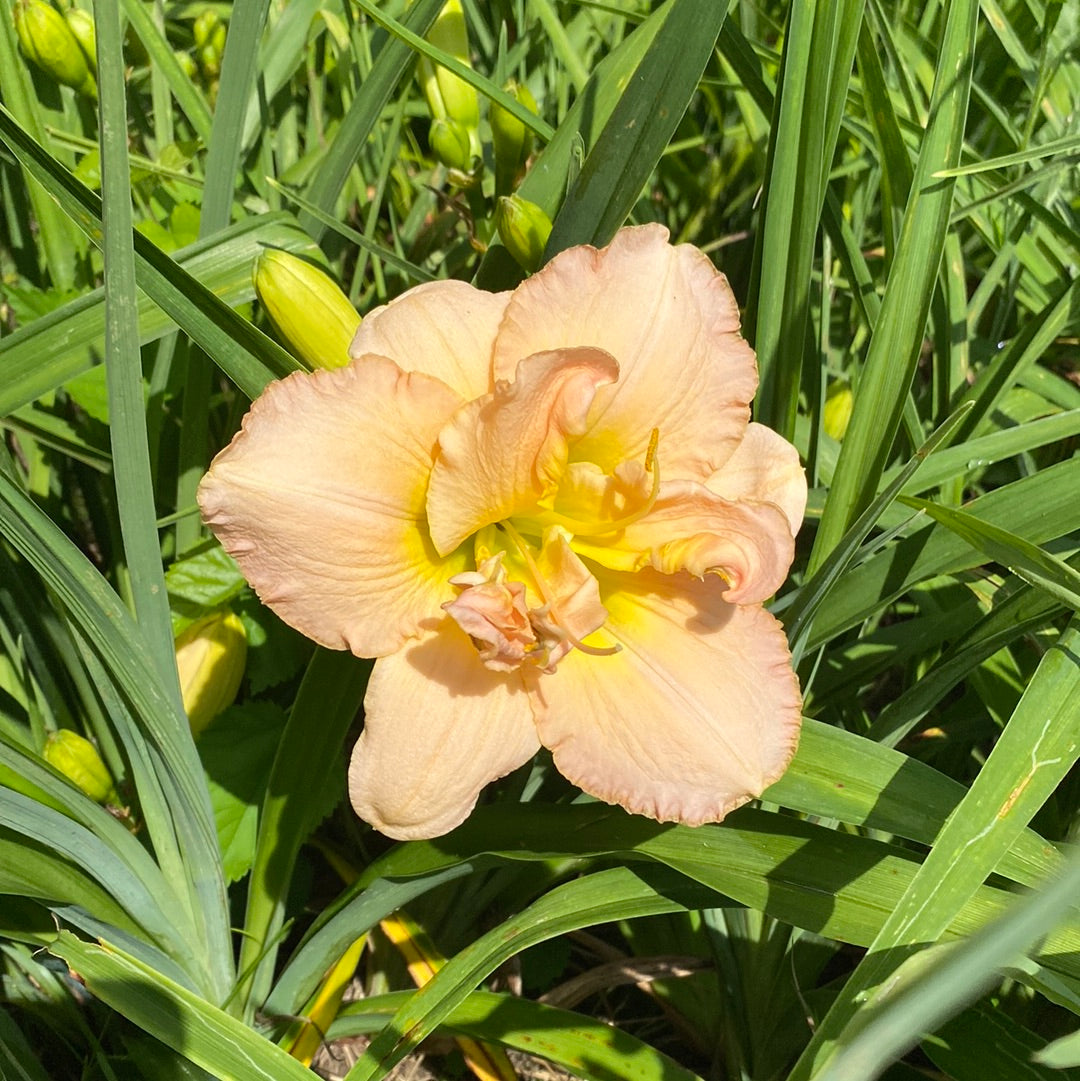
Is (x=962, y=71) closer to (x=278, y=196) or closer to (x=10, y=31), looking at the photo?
(x=278, y=196)

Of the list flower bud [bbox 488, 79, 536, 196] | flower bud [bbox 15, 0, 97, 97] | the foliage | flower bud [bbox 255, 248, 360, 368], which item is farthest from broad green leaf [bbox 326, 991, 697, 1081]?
flower bud [bbox 15, 0, 97, 97]

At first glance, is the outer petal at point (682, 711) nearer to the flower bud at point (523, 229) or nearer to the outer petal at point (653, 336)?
the outer petal at point (653, 336)

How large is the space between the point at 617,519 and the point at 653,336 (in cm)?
15

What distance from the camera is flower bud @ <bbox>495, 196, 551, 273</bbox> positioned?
2.75 feet

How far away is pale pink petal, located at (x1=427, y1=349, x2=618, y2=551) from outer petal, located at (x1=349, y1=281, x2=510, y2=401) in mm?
61

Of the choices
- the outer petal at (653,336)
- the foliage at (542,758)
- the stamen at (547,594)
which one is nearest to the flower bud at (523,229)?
the foliage at (542,758)

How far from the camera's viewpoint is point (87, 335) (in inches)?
33.7

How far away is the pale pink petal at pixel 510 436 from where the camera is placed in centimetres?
69

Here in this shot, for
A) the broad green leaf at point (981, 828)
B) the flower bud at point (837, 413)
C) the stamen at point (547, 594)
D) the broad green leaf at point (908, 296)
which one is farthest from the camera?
the flower bud at point (837, 413)

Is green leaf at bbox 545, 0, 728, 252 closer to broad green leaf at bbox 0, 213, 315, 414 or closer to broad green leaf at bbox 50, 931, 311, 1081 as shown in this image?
broad green leaf at bbox 0, 213, 315, 414

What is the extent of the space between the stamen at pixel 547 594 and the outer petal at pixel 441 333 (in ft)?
0.39

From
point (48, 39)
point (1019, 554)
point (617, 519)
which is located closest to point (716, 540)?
point (617, 519)

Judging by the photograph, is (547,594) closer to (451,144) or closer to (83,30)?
(451,144)

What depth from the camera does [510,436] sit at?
28.3 inches
